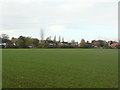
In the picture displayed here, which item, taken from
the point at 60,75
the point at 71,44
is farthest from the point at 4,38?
the point at 60,75

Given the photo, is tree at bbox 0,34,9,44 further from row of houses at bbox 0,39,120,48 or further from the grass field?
the grass field

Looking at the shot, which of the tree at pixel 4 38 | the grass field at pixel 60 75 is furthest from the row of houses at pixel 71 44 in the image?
the grass field at pixel 60 75

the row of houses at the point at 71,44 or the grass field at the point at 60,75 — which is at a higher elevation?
the row of houses at the point at 71,44

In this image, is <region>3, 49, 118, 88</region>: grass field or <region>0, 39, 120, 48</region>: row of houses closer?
<region>3, 49, 118, 88</region>: grass field

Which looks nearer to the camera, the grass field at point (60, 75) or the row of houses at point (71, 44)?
the grass field at point (60, 75)

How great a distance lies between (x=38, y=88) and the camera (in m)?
9.29

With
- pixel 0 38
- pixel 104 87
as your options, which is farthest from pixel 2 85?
pixel 0 38

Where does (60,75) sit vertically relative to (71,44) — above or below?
below

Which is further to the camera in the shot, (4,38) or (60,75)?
(4,38)

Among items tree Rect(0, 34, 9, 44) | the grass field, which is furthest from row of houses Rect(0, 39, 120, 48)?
the grass field

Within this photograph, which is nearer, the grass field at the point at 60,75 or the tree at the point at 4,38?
the grass field at the point at 60,75

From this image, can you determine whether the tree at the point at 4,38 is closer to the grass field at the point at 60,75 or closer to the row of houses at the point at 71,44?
the row of houses at the point at 71,44

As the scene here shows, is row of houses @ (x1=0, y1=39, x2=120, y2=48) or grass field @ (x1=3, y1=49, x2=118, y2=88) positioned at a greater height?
row of houses @ (x1=0, y1=39, x2=120, y2=48)

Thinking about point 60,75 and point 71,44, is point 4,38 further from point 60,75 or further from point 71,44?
point 60,75
